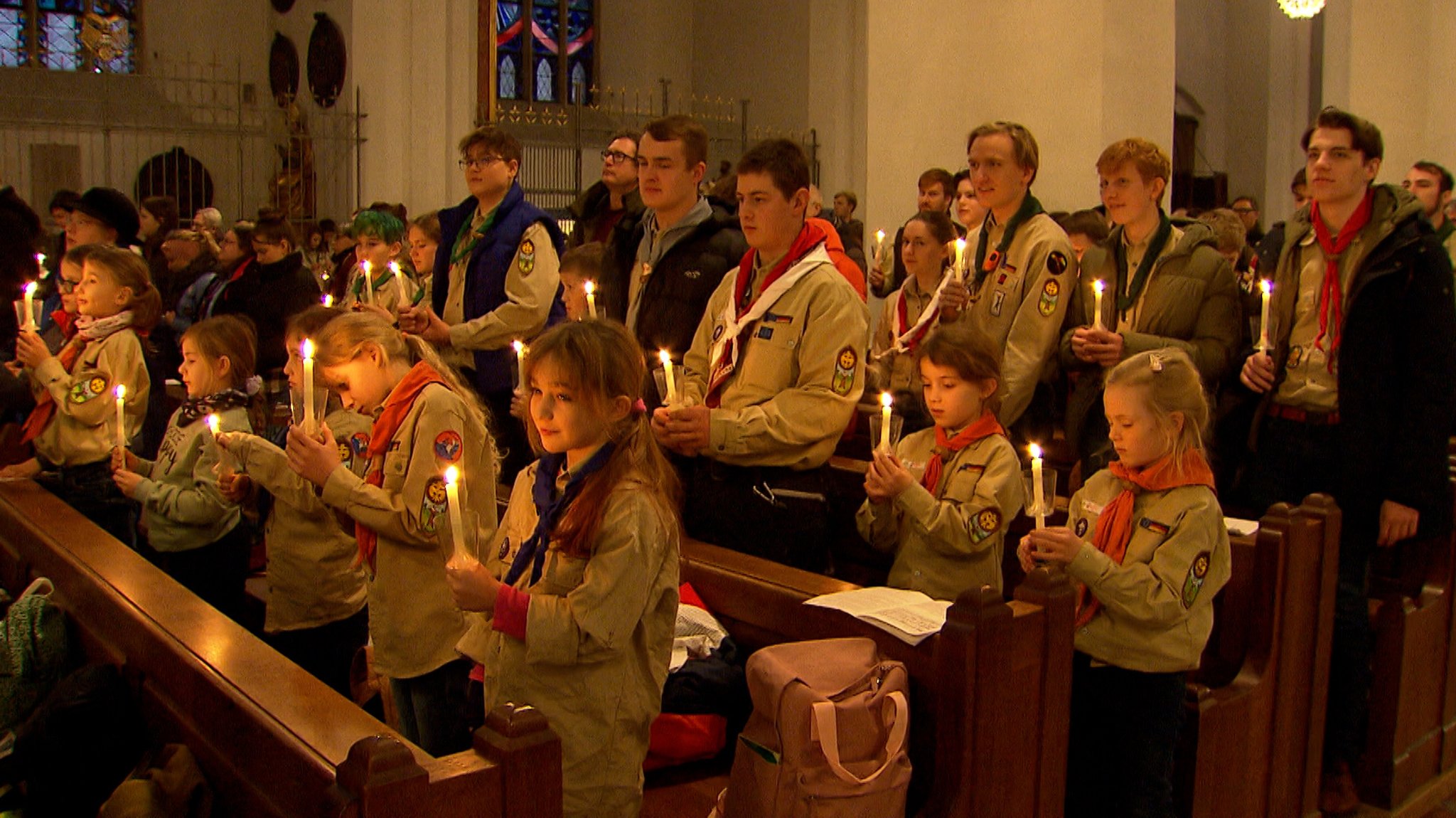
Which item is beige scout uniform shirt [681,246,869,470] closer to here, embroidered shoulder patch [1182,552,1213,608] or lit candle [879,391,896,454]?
lit candle [879,391,896,454]

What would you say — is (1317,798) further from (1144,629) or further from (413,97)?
(413,97)

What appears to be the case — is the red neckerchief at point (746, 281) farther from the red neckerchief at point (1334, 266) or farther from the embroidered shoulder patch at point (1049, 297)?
the red neckerchief at point (1334, 266)

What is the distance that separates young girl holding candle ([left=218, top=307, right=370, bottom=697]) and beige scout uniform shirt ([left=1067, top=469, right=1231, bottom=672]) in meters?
1.92

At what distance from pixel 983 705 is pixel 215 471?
249 centimetres

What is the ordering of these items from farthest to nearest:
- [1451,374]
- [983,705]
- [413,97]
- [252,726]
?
[413,97] → [1451,374] → [983,705] → [252,726]

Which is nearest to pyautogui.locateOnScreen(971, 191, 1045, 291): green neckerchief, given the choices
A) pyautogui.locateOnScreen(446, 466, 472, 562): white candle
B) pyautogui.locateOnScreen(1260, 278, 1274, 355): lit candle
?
pyautogui.locateOnScreen(1260, 278, 1274, 355): lit candle

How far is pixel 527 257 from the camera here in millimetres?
4844

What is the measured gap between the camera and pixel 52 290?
673cm

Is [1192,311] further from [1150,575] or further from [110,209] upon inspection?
[110,209]

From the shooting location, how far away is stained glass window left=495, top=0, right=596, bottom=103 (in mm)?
16547

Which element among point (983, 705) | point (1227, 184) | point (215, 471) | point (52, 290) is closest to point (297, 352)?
point (215, 471)

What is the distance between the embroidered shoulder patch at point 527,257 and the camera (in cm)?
483

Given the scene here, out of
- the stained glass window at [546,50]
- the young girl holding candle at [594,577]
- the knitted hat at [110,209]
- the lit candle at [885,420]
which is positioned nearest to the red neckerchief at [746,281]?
the lit candle at [885,420]

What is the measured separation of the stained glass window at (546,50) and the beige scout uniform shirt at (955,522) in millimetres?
13527
